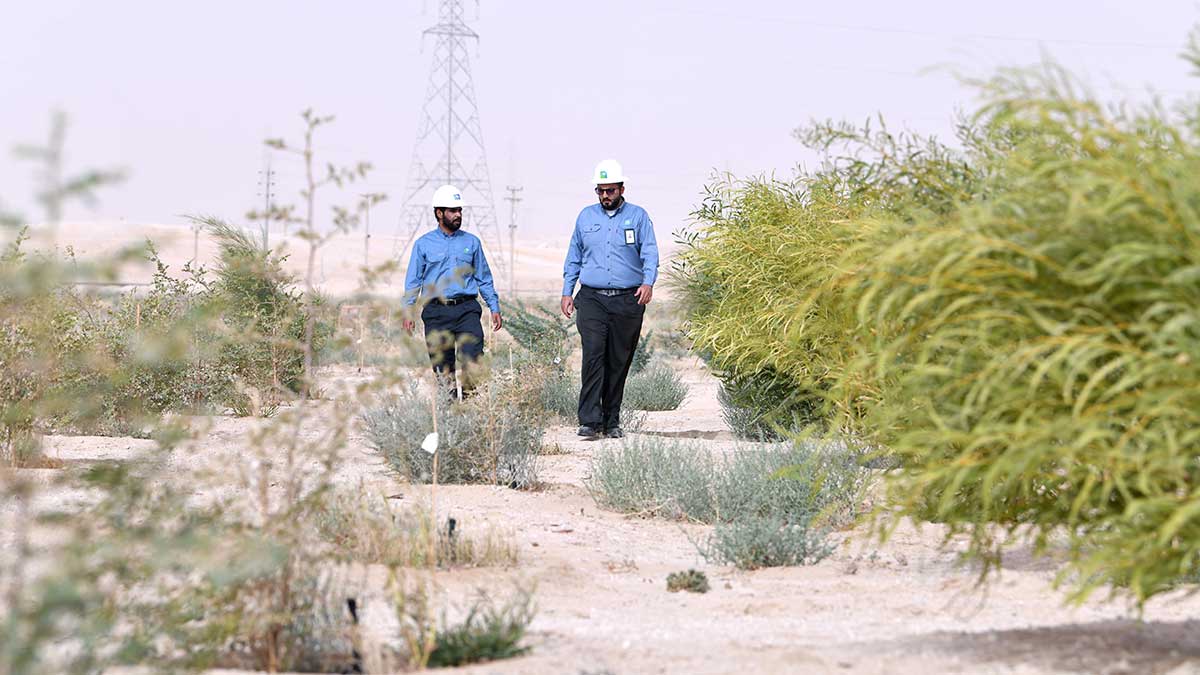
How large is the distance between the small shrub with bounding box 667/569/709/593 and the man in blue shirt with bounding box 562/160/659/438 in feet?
19.0

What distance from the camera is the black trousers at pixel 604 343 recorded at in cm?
1234

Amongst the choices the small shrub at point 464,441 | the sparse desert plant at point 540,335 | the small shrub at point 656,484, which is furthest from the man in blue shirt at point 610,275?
the small shrub at point 656,484

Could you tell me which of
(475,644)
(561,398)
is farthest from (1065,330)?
(561,398)

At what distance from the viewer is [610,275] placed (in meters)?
12.3

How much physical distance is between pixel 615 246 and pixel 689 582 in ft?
20.2

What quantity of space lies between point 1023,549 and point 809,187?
3.74m

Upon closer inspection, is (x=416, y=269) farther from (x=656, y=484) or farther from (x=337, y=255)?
(x=337, y=255)

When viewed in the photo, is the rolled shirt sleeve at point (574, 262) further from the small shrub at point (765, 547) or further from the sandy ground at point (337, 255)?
the sandy ground at point (337, 255)

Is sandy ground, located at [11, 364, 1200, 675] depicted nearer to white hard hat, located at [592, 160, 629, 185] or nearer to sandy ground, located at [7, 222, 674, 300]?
white hard hat, located at [592, 160, 629, 185]

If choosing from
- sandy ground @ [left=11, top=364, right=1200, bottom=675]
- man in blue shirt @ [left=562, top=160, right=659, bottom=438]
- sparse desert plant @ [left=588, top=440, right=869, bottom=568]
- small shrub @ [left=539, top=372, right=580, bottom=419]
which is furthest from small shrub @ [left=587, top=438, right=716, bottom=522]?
small shrub @ [left=539, top=372, right=580, bottom=419]

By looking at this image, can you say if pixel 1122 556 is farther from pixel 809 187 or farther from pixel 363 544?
pixel 809 187

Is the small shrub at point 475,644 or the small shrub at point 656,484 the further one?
the small shrub at point 656,484

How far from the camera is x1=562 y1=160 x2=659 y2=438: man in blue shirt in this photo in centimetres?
1220

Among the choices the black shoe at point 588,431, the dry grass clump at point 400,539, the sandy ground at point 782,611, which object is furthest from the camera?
the black shoe at point 588,431
